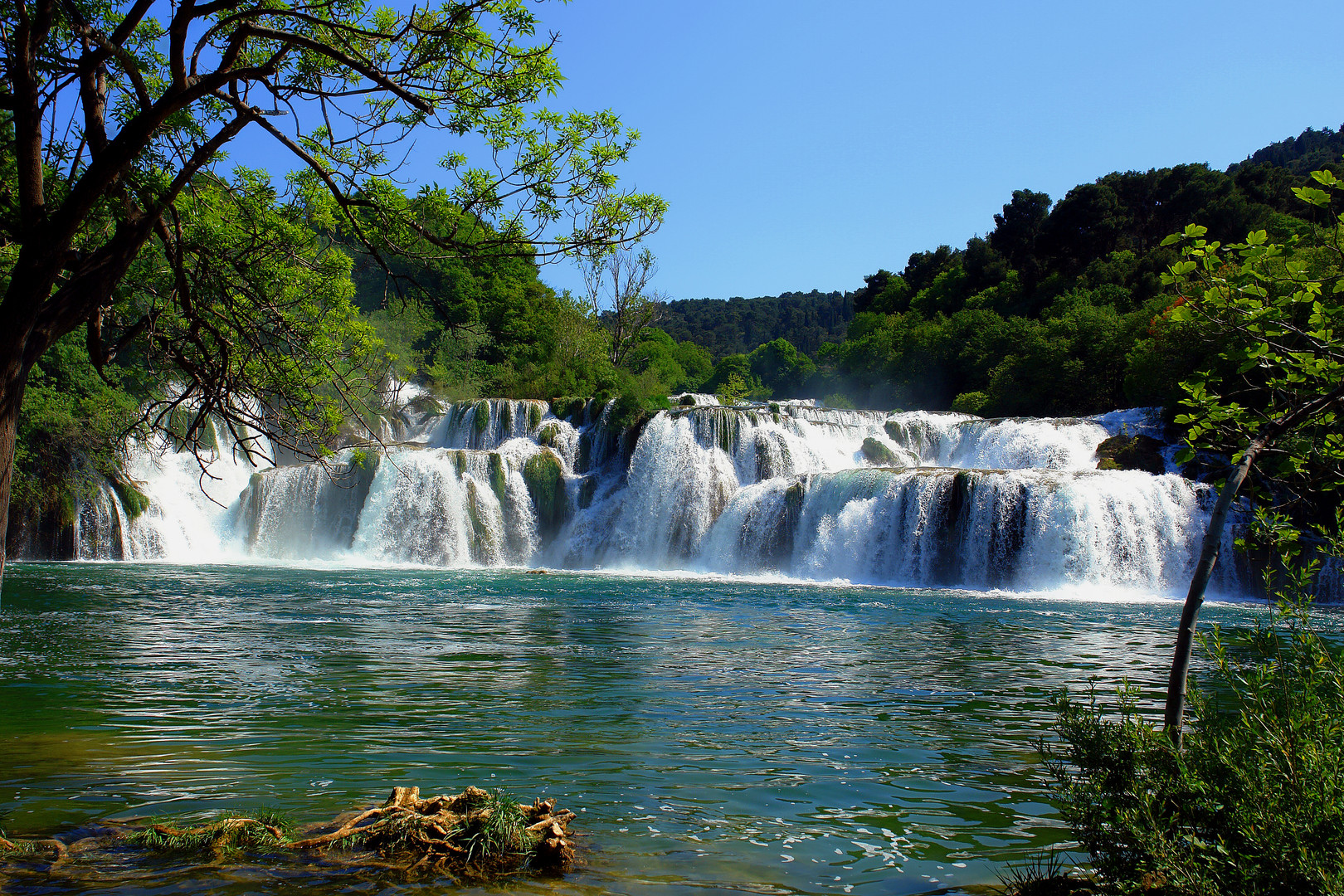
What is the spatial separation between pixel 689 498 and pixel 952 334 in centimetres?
2493

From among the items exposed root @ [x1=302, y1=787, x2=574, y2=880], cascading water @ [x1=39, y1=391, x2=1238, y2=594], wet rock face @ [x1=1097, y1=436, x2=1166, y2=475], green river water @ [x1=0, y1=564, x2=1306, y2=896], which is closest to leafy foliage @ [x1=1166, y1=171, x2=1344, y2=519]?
green river water @ [x1=0, y1=564, x2=1306, y2=896]

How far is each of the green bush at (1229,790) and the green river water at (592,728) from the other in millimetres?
1024

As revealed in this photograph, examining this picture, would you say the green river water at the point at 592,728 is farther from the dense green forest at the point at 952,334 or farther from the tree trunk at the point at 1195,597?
the dense green forest at the point at 952,334

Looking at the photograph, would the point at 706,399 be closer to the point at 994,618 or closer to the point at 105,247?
the point at 994,618

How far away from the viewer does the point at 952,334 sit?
46.7 meters

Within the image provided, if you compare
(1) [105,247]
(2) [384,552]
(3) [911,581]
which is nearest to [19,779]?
(1) [105,247]

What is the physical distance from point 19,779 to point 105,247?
3228mm

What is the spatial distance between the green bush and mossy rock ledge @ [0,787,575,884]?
2.25 m

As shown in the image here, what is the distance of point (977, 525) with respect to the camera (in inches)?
851

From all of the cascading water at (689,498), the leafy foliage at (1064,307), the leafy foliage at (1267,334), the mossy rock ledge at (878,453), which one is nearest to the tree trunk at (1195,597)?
the leafy foliage at (1267,334)

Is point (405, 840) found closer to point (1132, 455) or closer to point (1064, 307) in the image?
point (1132, 455)

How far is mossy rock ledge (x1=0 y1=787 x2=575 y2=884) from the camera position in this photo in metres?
3.88

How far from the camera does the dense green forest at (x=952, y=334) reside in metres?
26.0

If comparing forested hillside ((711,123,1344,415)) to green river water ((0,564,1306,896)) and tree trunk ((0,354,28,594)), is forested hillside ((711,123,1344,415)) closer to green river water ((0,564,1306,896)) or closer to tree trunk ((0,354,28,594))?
green river water ((0,564,1306,896))
